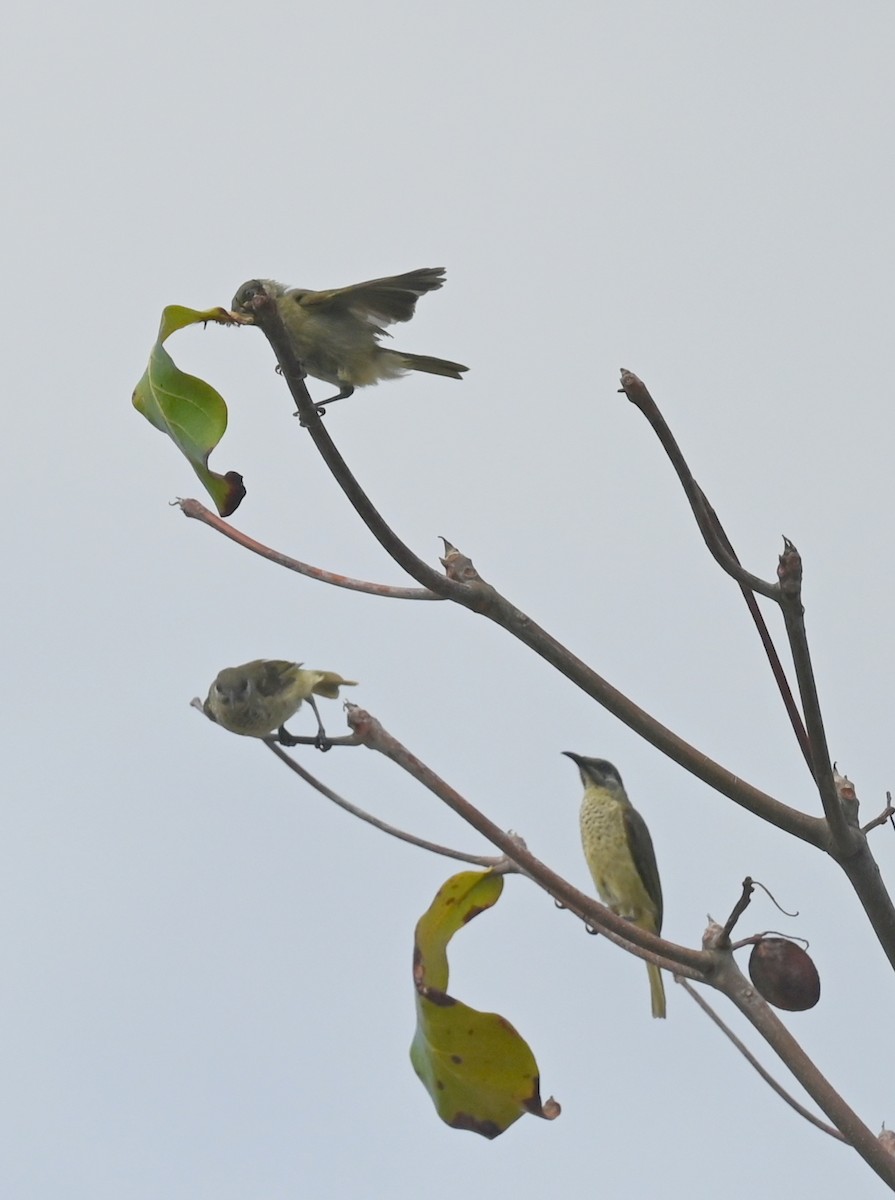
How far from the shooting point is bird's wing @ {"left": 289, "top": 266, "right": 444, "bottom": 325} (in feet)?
10.1

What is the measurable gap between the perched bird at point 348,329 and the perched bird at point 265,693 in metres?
0.84

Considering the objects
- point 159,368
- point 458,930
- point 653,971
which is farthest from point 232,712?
point 653,971

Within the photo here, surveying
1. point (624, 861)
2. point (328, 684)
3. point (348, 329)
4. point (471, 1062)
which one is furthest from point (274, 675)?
point (624, 861)

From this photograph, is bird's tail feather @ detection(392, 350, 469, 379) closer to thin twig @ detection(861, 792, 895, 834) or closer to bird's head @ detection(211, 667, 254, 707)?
bird's head @ detection(211, 667, 254, 707)

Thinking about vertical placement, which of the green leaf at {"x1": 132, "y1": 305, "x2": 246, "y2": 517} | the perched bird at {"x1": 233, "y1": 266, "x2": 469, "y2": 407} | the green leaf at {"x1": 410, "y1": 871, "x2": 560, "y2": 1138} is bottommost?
the green leaf at {"x1": 410, "y1": 871, "x2": 560, "y2": 1138}

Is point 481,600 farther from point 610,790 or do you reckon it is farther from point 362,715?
point 610,790

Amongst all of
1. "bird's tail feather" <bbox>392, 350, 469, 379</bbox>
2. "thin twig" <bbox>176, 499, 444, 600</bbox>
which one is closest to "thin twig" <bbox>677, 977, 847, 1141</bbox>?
"thin twig" <bbox>176, 499, 444, 600</bbox>

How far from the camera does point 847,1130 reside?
1.79 metres

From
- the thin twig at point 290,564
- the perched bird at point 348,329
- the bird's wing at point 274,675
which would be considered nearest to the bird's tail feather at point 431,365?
the perched bird at point 348,329

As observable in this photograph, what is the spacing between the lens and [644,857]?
6.93 m

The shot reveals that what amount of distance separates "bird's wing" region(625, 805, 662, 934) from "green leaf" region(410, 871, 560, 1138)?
4691 millimetres

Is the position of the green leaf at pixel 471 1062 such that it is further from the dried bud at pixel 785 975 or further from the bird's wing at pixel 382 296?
the bird's wing at pixel 382 296

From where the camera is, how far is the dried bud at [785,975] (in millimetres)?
2318

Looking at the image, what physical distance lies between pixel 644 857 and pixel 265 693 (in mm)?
3649
